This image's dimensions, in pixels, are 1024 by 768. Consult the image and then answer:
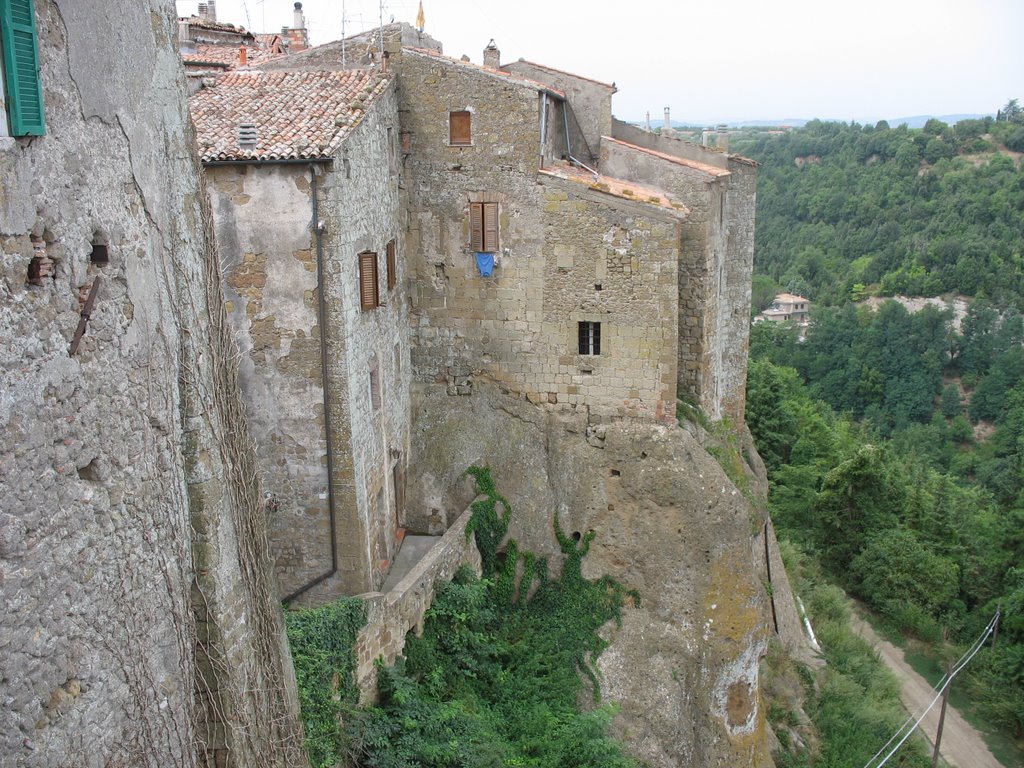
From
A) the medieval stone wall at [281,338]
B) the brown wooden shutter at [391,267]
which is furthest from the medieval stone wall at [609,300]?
the medieval stone wall at [281,338]

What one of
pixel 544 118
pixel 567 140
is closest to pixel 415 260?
pixel 544 118

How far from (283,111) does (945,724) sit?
2901 centimetres

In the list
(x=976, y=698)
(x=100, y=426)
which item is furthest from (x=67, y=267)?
(x=976, y=698)

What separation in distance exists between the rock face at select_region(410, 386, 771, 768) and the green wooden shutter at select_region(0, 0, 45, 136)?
45.5 feet

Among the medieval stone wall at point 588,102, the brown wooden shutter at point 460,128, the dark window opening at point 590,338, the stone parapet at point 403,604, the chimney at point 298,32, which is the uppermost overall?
the chimney at point 298,32

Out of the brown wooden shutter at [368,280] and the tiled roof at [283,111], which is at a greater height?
the tiled roof at [283,111]

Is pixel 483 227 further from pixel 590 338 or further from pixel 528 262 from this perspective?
pixel 590 338

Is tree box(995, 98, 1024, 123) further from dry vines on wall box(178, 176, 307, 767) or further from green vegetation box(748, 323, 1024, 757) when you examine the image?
dry vines on wall box(178, 176, 307, 767)

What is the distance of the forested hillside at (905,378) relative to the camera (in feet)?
121

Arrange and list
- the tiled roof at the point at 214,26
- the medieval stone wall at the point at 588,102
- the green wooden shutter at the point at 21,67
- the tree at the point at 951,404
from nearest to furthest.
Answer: the green wooden shutter at the point at 21,67 → the medieval stone wall at the point at 588,102 → the tiled roof at the point at 214,26 → the tree at the point at 951,404

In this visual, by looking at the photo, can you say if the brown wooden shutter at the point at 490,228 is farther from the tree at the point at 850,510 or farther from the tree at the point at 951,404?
the tree at the point at 951,404

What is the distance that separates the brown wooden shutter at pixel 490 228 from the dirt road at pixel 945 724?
20758 millimetres

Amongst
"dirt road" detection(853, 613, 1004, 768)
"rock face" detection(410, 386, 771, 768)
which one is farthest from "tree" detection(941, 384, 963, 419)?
"rock face" detection(410, 386, 771, 768)

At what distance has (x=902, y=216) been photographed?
91.8m
